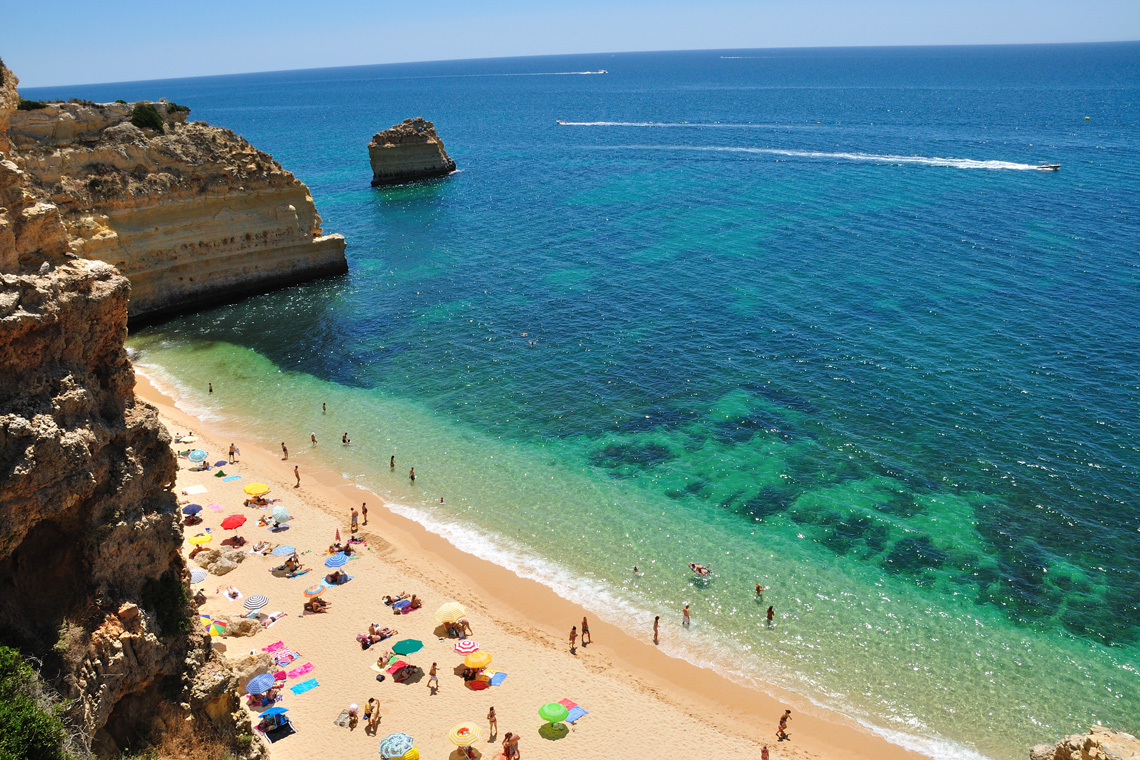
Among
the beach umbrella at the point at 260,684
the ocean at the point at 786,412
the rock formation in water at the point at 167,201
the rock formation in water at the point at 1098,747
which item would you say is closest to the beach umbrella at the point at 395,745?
the beach umbrella at the point at 260,684

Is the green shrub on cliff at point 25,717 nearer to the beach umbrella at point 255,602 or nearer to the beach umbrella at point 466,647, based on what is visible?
the beach umbrella at point 466,647

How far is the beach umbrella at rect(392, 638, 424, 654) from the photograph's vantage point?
26734mm

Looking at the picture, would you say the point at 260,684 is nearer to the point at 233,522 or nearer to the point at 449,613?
the point at 449,613

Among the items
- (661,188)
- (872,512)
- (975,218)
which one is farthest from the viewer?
(661,188)

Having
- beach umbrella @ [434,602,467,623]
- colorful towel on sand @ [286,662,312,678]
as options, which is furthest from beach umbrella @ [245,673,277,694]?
beach umbrella @ [434,602,467,623]

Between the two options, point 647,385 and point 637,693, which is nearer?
point 637,693

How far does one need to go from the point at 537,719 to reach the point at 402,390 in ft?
88.9

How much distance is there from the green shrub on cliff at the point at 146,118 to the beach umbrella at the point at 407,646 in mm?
45966

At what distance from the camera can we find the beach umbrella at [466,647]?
26594 millimetres

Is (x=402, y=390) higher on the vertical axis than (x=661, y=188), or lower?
lower

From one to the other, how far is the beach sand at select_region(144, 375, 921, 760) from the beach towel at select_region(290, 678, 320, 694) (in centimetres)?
18

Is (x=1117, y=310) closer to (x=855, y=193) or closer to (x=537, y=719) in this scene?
(x=855, y=193)

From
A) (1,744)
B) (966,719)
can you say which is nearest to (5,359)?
(1,744)

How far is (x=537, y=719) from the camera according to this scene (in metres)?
24.1
